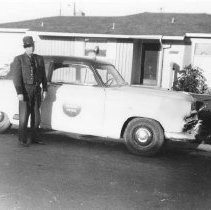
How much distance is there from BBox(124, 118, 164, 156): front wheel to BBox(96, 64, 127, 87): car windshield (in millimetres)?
915

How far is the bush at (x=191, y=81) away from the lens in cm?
1697

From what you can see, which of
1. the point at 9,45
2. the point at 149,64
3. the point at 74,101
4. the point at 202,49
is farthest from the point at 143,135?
the point at 9,45

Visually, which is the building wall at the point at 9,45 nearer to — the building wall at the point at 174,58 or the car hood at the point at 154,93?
the building wall at the point at 174,58

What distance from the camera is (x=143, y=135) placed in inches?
255

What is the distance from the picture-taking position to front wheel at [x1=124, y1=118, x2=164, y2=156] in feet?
21.0

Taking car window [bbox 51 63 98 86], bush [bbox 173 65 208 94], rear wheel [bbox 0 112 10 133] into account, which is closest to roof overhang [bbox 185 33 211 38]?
bush [bbox 173 65 208 94]

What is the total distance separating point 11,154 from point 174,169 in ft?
8.51

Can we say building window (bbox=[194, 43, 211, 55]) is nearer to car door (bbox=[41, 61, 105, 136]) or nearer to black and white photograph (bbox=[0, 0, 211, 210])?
A: black and white photograph (bbox=[0, 0, 211, 210])

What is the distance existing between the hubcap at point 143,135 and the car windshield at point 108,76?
1043mm

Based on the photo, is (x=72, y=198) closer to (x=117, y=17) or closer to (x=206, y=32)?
(x=206, y=32)

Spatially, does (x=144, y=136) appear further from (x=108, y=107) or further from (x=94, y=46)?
(x=94, y=46)

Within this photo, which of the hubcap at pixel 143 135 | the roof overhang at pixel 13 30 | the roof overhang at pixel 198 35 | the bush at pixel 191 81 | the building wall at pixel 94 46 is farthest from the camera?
the roof overhang at pixel 13 30

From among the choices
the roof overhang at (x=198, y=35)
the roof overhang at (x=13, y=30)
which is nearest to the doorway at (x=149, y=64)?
the roof overhang at (x=198, y=35)

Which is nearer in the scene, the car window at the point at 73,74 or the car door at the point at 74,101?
the car door at the point at 74,101
